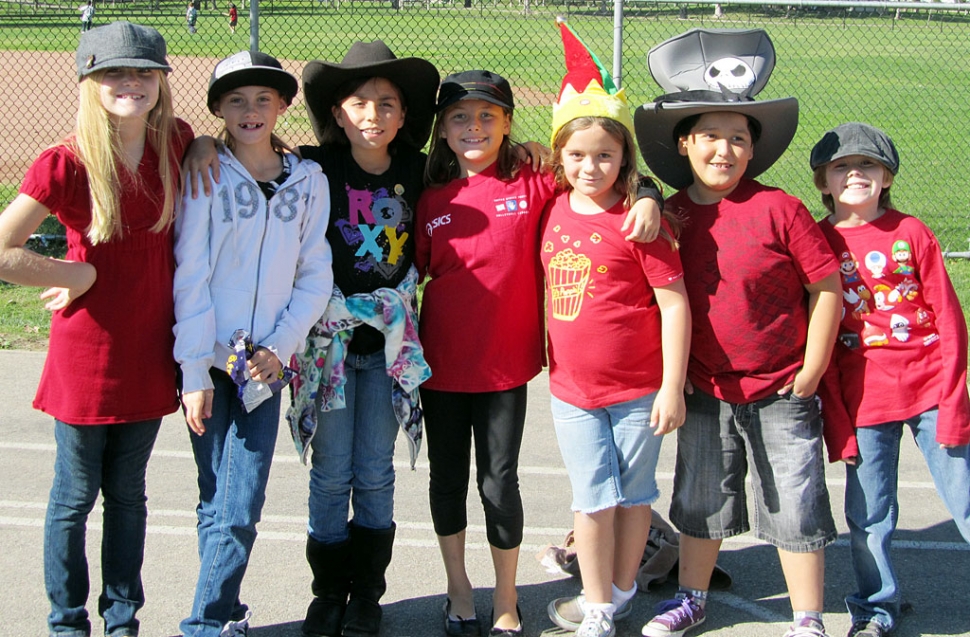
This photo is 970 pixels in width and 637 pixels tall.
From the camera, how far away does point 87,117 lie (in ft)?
9.78

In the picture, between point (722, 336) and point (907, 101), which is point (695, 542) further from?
point (907, 101)

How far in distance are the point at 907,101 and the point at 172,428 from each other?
15.6m

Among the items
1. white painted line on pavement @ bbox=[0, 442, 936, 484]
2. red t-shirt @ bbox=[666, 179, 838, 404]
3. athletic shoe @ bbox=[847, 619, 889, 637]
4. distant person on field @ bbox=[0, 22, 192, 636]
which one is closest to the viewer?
distant person on field @ bbox=[0, 22, 192, 636]

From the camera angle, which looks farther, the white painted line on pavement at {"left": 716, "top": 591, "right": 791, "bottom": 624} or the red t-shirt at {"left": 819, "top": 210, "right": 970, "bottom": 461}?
the white painted line on pavement at {"left": 716, "top": 591, "right": 791, "bottom": 624}

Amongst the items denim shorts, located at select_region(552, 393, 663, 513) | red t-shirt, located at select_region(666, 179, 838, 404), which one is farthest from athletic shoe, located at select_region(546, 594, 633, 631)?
red t-shirt, located at select_region(666, 179, 838, 404)

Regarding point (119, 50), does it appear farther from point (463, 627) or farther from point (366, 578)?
point (463, 627)

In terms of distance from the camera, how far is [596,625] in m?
3.40

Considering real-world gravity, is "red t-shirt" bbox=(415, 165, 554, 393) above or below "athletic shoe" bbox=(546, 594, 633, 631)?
above

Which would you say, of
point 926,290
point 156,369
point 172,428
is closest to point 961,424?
point 926,290

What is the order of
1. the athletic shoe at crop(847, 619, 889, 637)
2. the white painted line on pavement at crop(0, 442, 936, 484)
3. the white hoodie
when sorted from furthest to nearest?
1. the white painted line on pavement at crop(0, 442, 936, 484)
2. the athletic shoe at crop(847, 619, 889, 637)
3. the white hoodie

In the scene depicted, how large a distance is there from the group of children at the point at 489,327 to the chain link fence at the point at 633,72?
10.6ft

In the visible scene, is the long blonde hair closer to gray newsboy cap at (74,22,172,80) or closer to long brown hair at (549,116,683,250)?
gray newsboy cap at (74,22,172,80)

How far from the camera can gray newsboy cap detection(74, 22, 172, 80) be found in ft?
9.69

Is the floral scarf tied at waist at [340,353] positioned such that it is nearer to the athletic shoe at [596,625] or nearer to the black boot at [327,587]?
the black boot at [327,587]
